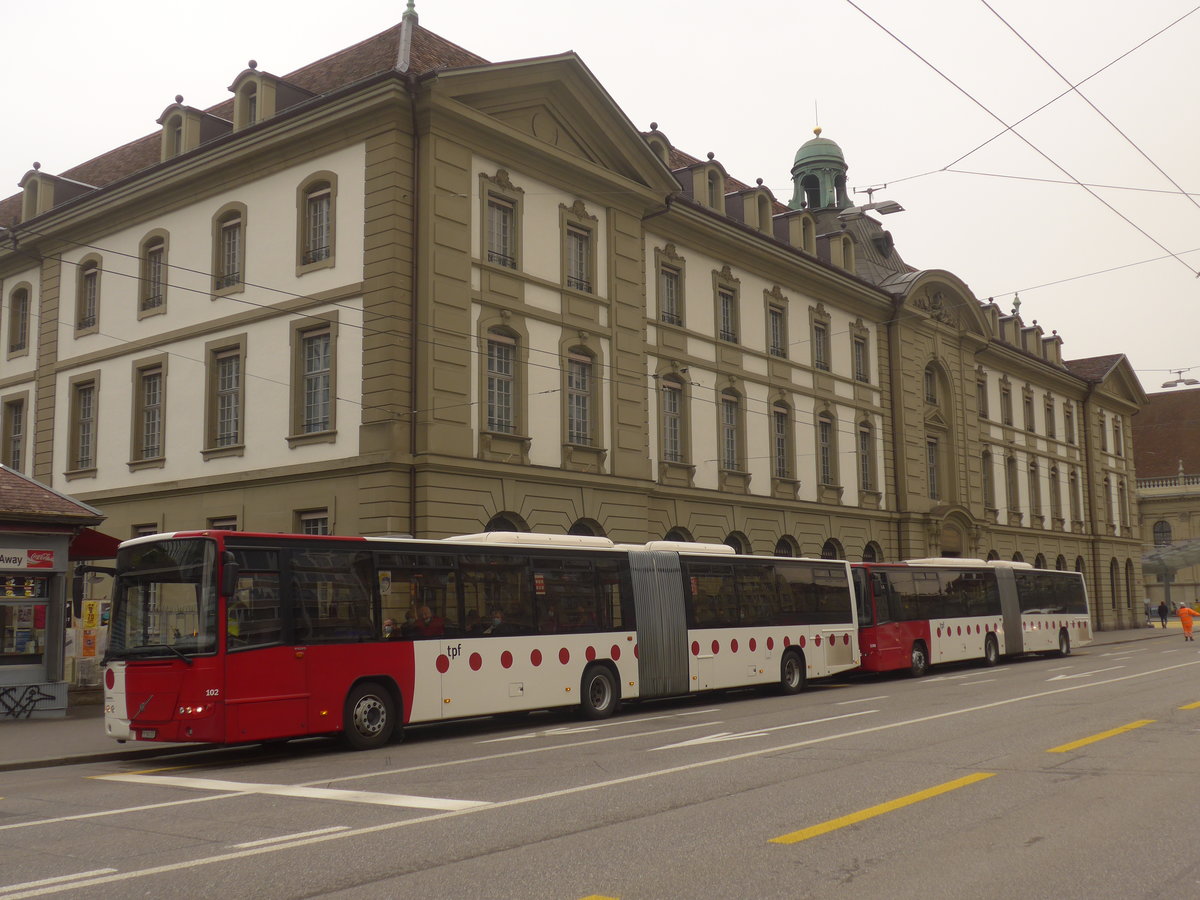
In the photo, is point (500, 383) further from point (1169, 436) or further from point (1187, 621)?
point (1169, 436)

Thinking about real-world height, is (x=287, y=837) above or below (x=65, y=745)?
above

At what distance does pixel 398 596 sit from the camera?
16.8m

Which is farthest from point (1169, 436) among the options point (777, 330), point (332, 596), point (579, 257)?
point (332, 596)

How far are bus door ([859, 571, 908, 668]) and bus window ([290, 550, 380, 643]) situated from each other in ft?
49.3

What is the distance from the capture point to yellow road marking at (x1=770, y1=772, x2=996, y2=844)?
8227 mm

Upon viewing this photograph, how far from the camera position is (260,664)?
14883mm

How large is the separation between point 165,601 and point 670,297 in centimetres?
2007

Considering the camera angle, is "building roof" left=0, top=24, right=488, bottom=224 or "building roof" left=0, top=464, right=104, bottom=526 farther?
"building roof" left=0, top=24, right=488, bottom=224

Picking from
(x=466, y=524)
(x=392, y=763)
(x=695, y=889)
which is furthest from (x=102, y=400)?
(x=695, y=889)

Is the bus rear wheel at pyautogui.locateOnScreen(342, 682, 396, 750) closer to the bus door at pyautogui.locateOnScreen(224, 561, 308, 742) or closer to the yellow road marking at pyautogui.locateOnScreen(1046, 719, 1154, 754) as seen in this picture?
the bus door at pyautogui.locateOnScreen(224, 561, 308, 742)

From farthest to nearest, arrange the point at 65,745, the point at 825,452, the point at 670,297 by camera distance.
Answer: the point at 825,452 < the point at 670,297 < the point at 65,745

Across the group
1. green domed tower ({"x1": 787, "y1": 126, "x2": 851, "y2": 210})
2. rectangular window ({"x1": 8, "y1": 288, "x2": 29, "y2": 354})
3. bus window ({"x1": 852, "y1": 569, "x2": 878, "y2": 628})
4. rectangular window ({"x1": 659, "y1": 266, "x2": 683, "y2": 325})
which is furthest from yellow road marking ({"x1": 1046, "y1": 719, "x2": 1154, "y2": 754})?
green domed tower ({"x1": 787, "y1": 126, "x2": 851, "y2": 210})

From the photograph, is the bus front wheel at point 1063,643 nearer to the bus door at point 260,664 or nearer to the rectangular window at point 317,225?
the rectangular window at point 317,225

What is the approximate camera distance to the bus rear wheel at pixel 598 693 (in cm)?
1969
